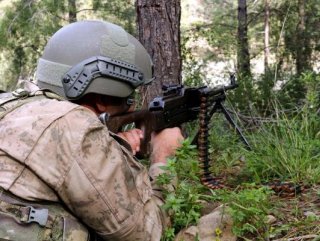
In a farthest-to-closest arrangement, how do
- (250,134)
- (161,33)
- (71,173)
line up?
1. (161,33)
2. (250,134)
3. (71,173)

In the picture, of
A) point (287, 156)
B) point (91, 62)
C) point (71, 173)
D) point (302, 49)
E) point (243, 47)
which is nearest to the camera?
point (71, 173)

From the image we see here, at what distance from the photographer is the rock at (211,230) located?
2693 mm

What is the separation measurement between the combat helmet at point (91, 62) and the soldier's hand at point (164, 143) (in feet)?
1.19

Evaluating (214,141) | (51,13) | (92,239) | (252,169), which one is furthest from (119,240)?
(51,13)

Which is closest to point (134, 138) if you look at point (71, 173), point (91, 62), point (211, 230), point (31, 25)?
point (91, 62)

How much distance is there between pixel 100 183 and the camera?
2174 millimetres

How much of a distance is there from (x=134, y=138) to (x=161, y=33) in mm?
2532

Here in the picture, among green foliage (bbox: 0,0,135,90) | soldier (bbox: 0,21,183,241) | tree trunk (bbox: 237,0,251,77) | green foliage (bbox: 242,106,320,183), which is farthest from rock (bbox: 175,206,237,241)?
green foliage (bbox: 0,0,135,90)

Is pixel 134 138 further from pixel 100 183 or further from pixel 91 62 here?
pixel 100 183

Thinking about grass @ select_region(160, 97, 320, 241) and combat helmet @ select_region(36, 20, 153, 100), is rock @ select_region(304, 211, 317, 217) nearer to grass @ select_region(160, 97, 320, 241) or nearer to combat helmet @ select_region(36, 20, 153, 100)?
grass @ select_region(160, 97, 320, 241)

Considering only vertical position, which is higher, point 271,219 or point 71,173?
Result: point 71,173

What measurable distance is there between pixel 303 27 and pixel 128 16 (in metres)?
4.38

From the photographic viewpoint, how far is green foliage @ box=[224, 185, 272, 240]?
260 cm

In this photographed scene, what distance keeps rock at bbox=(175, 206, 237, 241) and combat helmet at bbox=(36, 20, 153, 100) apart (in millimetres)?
827
